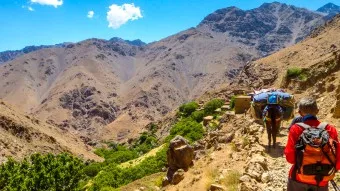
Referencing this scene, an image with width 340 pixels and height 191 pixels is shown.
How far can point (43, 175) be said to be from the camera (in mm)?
26734

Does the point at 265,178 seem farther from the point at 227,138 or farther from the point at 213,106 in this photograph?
the point at 213,106

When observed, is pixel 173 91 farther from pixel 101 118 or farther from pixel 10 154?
pixel 10 154

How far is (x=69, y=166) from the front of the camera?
28922mm

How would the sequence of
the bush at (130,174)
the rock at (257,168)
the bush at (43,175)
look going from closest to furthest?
the rock at (257,168)
the bush at (43,175)
the bush at (130,174)

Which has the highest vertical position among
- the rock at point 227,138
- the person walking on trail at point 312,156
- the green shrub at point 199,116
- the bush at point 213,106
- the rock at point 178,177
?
the person walking on trail at point 312,156

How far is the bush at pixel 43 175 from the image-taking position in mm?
25781

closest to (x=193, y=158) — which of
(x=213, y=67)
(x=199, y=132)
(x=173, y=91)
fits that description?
(x=199, y=132)

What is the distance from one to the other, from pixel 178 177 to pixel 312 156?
926 centimetres

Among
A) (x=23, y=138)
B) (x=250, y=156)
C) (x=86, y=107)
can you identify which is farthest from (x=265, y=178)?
(x=86, y=107)

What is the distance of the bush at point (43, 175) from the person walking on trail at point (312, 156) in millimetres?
22185

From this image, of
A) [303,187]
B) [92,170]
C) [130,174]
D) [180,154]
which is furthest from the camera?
[92,170]

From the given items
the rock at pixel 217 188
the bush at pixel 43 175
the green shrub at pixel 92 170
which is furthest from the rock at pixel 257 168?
the green shrub at pixel 92 170

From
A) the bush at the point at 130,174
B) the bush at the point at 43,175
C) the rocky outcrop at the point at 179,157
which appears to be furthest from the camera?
the bush at the point at 130,174

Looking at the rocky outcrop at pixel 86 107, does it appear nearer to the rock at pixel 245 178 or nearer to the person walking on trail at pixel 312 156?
the rock at pixel 245 178
